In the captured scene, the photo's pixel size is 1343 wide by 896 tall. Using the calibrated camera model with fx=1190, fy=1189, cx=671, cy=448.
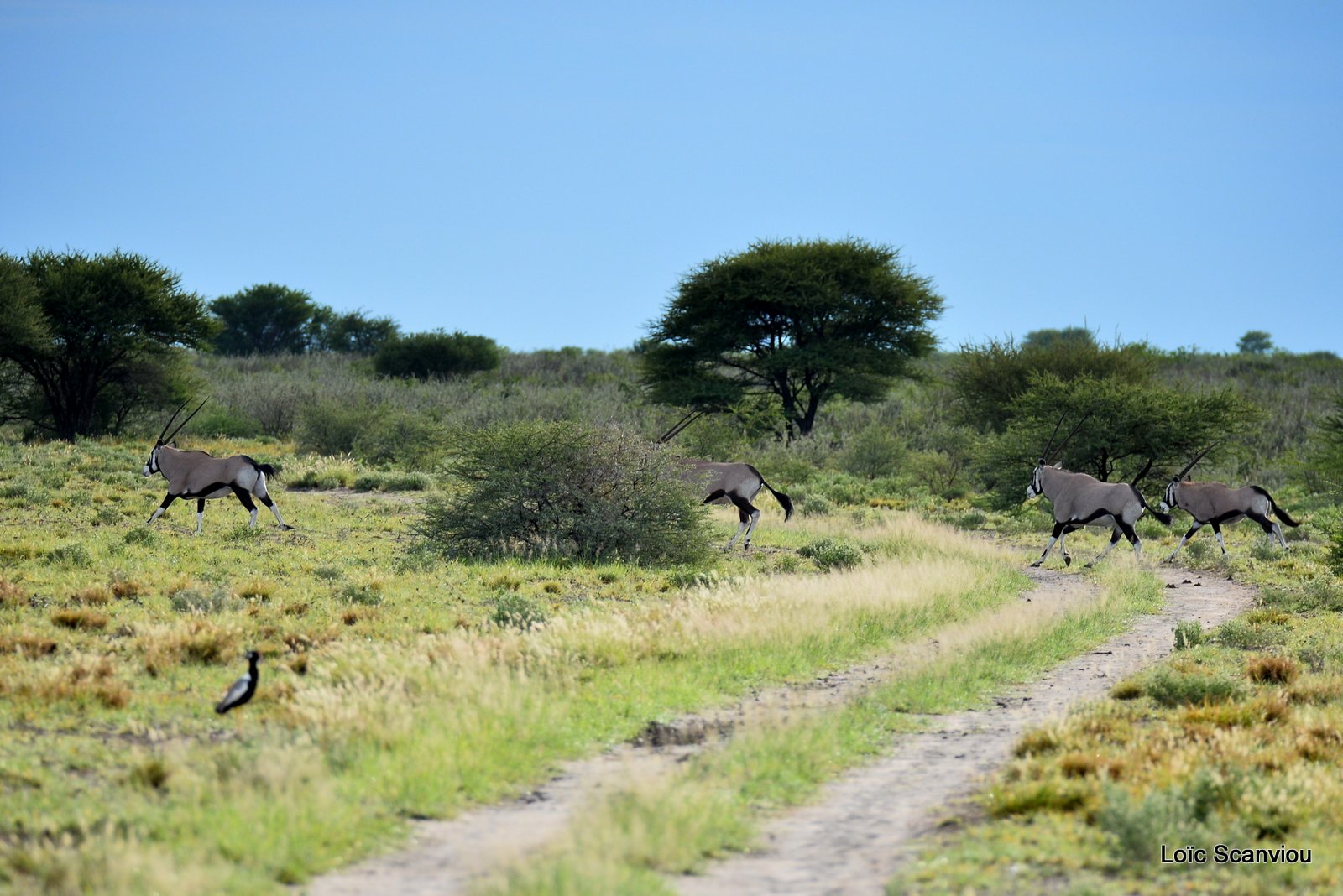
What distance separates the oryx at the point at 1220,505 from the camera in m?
22.0

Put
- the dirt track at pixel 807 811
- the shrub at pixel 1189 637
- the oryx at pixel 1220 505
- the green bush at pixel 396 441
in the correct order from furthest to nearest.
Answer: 1. the green bush at pixel 396 441
2. the oryx at pixel 1220 505
3. the shrub at pixel 1189 637
4. the dirt track at pixel 807 811

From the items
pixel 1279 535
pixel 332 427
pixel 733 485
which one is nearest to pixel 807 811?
pixel 733 485

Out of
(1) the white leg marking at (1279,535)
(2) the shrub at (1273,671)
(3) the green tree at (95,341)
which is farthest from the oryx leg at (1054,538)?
(3) the green tree at (95,341)

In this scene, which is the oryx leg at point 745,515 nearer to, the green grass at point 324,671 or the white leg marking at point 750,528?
the white leg marking at point 750,528

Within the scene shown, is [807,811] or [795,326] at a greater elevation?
[795,326]

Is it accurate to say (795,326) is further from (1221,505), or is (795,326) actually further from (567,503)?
(567,503)

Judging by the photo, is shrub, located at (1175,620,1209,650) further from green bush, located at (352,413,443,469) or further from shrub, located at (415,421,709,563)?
green bush, located at (352,413,443,469)

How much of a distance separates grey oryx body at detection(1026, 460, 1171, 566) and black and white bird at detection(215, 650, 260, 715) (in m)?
15.3

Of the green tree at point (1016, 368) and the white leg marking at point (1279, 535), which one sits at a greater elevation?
the green tree at point (1016, 368)

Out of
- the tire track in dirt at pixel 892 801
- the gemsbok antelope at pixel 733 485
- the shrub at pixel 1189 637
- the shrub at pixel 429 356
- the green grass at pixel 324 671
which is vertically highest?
the shrub at pixel 429 356

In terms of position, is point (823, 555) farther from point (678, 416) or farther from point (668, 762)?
point (678, 416)

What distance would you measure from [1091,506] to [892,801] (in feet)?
48.8

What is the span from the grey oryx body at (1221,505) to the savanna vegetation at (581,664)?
28.3 inches

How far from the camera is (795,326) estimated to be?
45.6m
